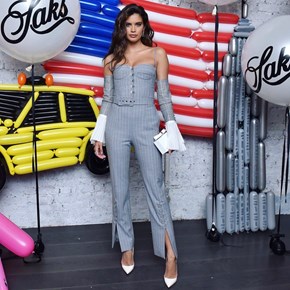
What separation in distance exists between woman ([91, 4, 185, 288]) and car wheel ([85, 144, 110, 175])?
50cm

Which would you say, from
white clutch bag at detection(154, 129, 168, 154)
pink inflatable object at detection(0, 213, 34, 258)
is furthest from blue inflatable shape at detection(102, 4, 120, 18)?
pink inflatable object at detection(0, 213, 34, 258)

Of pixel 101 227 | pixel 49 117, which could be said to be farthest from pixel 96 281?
pixel 49 117

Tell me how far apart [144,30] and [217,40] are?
0.75m

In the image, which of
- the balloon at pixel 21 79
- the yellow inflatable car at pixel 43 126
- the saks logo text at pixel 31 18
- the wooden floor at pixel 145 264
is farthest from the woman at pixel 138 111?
the balloon at pixel 21 79

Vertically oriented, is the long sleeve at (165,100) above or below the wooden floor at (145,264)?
above

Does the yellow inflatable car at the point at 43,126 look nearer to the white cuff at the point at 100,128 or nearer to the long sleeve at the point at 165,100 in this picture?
the white cuff at the point at 100,128

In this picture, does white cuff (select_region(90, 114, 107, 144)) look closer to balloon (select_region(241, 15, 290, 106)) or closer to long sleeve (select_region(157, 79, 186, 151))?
long sleeve (select_region(157, 79, 186, 151))

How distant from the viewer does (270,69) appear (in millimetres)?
2582

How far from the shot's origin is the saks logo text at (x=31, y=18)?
2.37 meters

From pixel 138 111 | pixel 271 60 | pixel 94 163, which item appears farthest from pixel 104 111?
pixel 271 60

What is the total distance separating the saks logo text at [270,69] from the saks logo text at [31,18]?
1062 mm

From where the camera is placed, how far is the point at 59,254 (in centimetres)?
287

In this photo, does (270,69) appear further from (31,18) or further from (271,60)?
(31,18)

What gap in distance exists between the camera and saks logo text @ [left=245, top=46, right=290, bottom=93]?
254 centimetres
